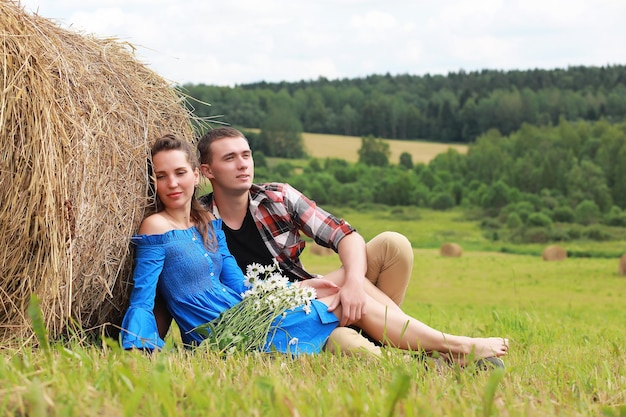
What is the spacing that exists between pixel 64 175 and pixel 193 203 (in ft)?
3.13

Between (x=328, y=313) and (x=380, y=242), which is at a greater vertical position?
(x=380, y=242)

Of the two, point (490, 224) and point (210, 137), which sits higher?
point (210, 137)

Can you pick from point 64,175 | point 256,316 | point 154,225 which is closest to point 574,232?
point 256,316

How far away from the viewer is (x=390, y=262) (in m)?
4.89

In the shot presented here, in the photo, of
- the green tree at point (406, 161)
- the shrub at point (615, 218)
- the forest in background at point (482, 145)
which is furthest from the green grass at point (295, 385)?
the green tree at point (406, 161)

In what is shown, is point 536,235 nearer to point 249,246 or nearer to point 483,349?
point 249,246

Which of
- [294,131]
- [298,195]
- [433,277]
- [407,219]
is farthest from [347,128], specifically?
[298,195]

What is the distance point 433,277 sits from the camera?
27.0 meters

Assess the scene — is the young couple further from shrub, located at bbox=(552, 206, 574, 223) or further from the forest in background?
shrub, located at bbox=(552, 206, 574, 223)

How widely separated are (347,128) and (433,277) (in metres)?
43.5

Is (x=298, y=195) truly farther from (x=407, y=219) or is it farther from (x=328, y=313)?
(x=407, y=219)

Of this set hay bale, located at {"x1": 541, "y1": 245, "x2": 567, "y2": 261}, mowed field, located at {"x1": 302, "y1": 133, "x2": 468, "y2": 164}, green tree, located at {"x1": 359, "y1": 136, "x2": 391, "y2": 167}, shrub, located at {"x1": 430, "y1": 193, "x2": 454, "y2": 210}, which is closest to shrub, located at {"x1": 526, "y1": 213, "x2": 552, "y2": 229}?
shrub, located at {"x1": 430, "y1": 193, "x2": 454, "y2": 210}

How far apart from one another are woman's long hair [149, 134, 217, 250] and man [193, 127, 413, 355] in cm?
23

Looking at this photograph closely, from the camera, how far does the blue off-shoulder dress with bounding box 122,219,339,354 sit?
4289 mm
